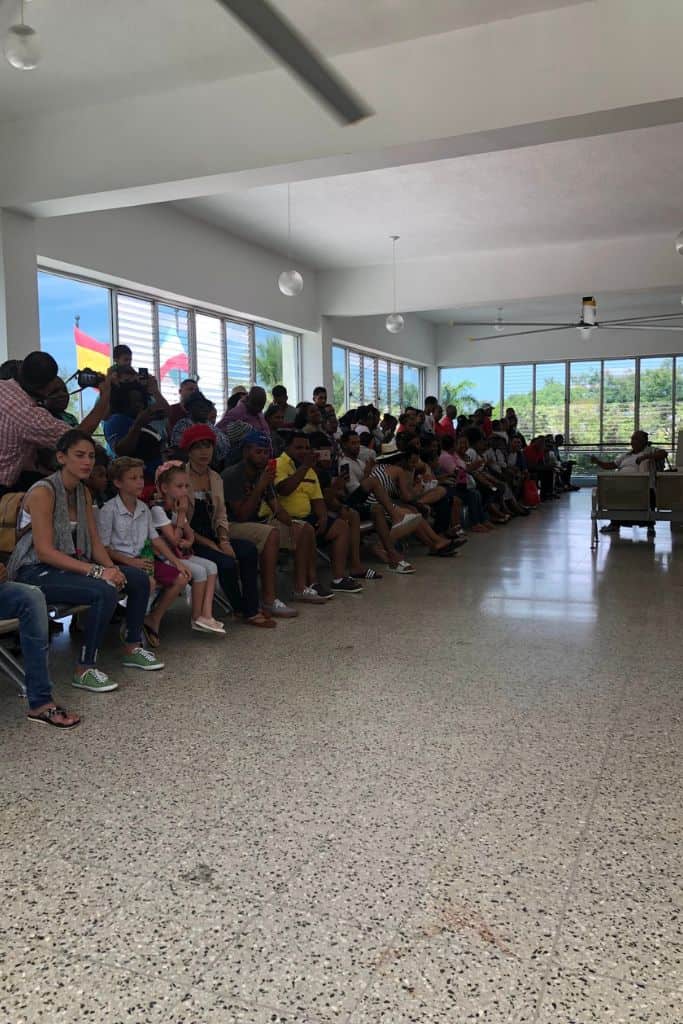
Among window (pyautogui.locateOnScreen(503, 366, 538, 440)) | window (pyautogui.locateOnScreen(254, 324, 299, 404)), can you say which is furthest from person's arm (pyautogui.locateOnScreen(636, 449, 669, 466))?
window (pyautogui.locateOnScreen(503, 366, 538, 440))

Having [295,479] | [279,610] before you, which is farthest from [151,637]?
[295,479]

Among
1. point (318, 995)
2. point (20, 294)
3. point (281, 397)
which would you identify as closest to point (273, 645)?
point (318, 995)

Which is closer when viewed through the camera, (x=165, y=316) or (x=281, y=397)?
(x=281, y=397)

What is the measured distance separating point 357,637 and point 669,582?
2.75m

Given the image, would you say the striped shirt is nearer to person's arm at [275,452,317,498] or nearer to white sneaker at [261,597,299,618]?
white sneaker at [261,597,299,618]

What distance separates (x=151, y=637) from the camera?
4195mm

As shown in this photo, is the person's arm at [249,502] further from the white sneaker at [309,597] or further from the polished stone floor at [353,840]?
the polished stone floor at [353,840]

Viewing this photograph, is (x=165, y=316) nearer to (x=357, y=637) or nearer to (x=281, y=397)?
(x=281, y=397)

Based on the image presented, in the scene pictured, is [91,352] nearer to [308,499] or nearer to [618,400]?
[308,499]

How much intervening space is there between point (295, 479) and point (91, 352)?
435 centimetres

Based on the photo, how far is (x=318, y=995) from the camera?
155cm

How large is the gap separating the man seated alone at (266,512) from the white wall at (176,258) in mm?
3988

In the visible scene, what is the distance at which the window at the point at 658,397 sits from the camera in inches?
680

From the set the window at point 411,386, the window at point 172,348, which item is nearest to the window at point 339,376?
the window at point 411,386
